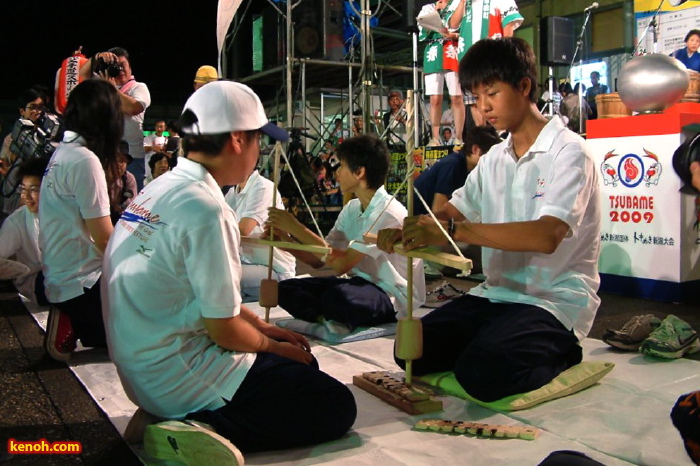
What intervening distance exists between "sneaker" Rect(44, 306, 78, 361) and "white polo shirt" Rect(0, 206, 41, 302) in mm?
1414

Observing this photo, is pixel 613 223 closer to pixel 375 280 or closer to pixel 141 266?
pixel 375 280

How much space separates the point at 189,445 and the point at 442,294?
8.92 feet

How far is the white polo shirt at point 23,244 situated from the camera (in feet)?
13.3

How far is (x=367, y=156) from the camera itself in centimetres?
319

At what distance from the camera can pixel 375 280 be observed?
10.9 feet

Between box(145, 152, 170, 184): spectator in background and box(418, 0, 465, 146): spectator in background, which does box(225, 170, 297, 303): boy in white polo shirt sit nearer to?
box(145, 152, 170, 184): spectator in background

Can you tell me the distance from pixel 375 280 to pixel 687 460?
6.04 ft

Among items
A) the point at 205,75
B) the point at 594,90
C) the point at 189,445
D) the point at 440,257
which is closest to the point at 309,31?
the point at 205,75

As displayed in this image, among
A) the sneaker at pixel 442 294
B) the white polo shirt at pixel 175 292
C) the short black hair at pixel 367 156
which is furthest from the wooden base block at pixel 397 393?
the sneaker at pixel 442 294

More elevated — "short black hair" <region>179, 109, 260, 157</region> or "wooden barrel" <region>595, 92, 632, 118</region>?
"wooden barrel" <region>595, 92, 632, 118</region>

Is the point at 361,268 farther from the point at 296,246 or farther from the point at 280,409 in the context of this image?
the point at 280,409

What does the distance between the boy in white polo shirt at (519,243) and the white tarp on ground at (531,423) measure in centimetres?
15

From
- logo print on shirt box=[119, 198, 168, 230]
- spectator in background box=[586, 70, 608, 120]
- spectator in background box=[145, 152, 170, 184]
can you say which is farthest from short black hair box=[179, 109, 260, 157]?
spectator in background box=[586, 70, 608, 120]

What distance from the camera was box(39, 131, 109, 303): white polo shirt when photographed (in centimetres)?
274
